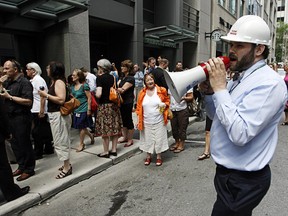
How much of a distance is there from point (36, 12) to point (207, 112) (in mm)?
6521

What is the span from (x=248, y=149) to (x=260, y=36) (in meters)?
0.69

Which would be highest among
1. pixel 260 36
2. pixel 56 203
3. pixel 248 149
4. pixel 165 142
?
pixel 260 36

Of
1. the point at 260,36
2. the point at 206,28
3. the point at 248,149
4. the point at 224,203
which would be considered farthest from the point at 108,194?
the point at 206,28

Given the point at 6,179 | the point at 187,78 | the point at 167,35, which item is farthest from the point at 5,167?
the point at 167,35

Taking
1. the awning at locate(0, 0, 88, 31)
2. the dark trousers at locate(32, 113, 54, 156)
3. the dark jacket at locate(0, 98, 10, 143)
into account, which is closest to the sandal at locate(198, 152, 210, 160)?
the dark trousers at locate(32, 113, 54, 156)

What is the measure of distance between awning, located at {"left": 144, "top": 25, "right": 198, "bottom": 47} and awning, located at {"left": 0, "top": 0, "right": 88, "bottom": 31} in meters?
5.35

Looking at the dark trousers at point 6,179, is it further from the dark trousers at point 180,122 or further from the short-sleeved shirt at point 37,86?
the dark trousers at point 180,122

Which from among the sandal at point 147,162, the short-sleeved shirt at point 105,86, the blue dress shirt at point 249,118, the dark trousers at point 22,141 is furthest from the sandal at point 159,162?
the blue dress shirt at point 249,118

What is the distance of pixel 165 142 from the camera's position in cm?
518

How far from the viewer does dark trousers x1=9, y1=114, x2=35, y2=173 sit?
13.7 feet

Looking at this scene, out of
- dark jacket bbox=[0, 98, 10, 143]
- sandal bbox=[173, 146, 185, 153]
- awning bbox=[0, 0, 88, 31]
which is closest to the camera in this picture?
dark jacket bbox=[0, 98, 10, 143]

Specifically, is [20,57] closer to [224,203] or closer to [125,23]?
[125,23]

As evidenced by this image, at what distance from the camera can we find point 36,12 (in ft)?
23.4

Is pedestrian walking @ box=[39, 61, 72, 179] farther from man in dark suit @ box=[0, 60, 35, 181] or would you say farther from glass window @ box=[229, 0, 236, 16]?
glass window @ box=[229, 0, 236, 16]
